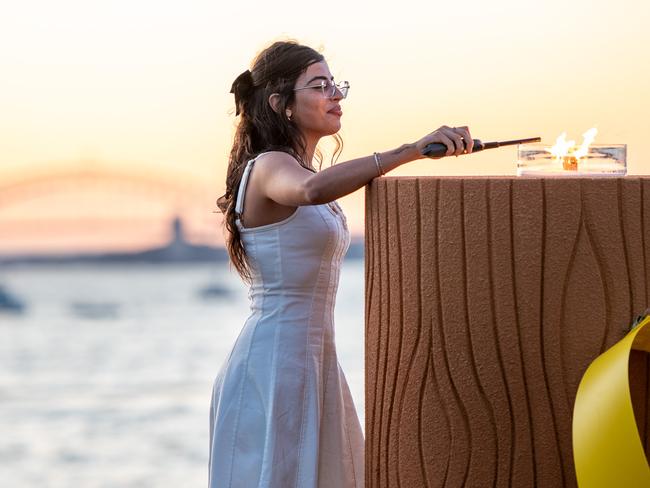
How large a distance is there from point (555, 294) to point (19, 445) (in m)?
8.98

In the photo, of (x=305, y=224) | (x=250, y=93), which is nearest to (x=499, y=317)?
(x=305, y=224)

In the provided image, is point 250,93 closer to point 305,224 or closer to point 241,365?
point 305,224

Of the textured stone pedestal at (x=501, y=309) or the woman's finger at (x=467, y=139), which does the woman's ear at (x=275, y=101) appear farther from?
the woman's finger at (x=467, y=139)

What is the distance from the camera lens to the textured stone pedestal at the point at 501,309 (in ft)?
6.87

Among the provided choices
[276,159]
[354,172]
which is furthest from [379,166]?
[276,159]

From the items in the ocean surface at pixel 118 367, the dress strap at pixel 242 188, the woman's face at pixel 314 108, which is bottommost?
the ocean surface at pixel 118 367

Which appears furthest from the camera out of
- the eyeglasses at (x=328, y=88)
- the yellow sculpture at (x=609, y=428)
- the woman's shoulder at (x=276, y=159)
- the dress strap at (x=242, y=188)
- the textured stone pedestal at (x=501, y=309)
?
the eyeglasses at (x=328, y=88)

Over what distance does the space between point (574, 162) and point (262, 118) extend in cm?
77

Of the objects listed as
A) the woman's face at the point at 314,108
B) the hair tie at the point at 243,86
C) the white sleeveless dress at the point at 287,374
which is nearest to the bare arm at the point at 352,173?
the white sleeveless dress at the point at 287,374

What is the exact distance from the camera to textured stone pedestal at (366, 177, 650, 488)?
209 centimetres

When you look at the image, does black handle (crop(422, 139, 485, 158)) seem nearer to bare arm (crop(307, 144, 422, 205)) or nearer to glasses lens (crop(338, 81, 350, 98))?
bare arm (crop(307, 144, 422, 205))

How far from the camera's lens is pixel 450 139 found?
2148 mm

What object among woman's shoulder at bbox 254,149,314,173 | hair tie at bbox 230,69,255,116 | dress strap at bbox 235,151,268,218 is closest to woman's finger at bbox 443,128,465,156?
woman's shoulder at bbox 254,149,314,173

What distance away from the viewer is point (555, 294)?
2105mm
